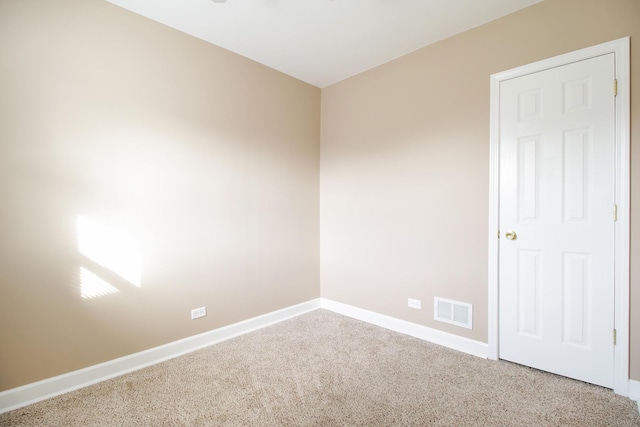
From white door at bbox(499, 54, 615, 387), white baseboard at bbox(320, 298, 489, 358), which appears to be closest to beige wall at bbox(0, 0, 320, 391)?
white baseboard at bbox(320, 298, 489, 358)

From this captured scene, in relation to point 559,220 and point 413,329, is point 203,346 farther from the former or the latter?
point 559,220

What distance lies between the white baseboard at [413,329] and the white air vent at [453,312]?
13cm

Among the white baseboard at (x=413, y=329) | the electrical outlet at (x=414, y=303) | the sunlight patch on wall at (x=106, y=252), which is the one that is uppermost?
the sunlight patch on wall at (x=106, y=252)

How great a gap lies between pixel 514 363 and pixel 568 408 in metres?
0.53

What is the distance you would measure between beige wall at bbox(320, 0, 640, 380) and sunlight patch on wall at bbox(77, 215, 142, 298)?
2135mm

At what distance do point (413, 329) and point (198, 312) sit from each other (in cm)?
208

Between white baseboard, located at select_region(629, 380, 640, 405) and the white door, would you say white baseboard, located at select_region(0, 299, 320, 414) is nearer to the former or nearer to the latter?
the white door

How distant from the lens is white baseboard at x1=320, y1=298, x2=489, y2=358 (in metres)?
2.55

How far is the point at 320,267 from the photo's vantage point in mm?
3865

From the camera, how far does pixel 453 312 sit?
269 centimetres

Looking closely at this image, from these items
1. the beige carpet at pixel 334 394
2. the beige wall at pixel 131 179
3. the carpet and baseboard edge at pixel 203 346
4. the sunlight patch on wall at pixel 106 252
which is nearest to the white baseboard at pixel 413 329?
the carpet and baseboard edge at pixel 203 346

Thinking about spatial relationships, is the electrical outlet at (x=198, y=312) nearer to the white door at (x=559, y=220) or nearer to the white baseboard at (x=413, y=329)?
the white baseboard at (x=413, y=329)

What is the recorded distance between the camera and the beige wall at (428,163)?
7.04 feet

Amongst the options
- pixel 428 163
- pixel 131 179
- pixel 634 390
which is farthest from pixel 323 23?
pixel 634 390
